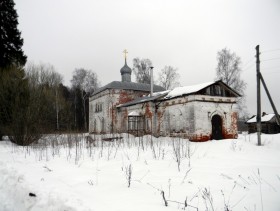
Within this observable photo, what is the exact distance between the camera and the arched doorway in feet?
53.9

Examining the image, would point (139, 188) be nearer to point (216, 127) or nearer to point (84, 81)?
point (216, 127)

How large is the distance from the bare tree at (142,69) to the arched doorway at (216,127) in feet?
78.0

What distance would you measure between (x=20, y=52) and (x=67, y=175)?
615 inches

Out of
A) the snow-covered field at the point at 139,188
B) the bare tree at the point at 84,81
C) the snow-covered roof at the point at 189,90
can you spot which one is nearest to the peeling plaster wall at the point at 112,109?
the snow-covered roof at the point at 189,90

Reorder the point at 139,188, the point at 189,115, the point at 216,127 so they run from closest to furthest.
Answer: the point at 139,188 → the point at 189,115 → the point at 216,127

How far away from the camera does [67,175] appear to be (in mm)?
5203

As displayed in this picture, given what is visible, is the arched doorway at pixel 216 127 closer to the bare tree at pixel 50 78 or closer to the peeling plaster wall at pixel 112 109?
the peeling plaster wall at pixel 112 109

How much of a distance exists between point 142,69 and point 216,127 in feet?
84.1

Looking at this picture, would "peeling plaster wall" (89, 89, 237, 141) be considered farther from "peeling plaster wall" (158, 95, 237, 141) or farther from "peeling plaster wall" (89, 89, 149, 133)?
"peeling plaster wall" (89, 89, 149, 133)

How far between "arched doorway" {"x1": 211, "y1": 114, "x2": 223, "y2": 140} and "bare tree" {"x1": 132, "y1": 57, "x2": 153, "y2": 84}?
23.8m

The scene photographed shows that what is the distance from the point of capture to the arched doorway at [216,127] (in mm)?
16438

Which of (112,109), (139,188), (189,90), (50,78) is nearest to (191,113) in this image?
(189,90)

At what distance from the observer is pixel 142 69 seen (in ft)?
132

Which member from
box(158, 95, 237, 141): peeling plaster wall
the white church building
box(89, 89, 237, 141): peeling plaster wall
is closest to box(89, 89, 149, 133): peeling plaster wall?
the white church building
